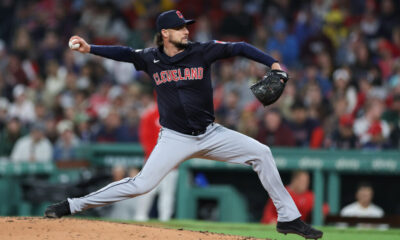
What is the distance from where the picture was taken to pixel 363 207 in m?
9.12

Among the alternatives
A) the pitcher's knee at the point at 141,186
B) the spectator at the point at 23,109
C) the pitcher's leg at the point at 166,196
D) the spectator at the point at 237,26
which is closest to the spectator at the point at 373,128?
the pitcher's leg at the point at 166,196

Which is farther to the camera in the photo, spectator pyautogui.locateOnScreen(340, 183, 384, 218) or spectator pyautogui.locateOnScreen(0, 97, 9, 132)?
spectator pyautogui.locateOnScreen(0, 97, 9, 132)

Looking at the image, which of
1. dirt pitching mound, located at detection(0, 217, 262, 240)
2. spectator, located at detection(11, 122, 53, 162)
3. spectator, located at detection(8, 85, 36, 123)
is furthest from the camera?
spectator, located at detection(8, 85, 36, 123)

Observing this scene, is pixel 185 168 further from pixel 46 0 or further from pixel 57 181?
pixel 46 0

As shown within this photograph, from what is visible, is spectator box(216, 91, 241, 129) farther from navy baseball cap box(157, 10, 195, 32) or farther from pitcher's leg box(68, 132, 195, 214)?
pitcher's leg box(68, 132, 195, 214)

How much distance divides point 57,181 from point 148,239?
5973 millimetres

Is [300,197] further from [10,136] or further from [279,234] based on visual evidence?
[10,136]

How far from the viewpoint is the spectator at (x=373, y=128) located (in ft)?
31.8

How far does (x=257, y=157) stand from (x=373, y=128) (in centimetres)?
458

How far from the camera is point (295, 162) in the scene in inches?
384

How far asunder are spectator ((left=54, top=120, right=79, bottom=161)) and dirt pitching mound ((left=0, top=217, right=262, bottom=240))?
5526 millimetres

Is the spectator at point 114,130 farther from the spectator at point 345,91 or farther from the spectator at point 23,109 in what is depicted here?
the spectator at point 345,91

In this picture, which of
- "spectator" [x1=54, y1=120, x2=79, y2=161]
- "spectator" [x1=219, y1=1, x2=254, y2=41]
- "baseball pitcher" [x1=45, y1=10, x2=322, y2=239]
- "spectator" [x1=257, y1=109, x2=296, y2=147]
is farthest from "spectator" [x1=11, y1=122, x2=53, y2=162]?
"baseball pitcher" [x1=45, y1=10, x2=322, y2=239]

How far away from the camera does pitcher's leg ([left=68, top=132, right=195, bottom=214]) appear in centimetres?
559
